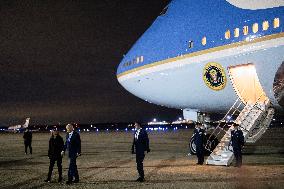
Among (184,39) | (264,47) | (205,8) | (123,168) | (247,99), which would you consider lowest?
(123,168)

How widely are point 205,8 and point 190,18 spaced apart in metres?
0.97

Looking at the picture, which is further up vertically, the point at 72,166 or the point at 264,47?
the point at 264,47

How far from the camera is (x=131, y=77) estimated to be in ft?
70.7

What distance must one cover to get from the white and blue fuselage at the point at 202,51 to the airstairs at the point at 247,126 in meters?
0.64

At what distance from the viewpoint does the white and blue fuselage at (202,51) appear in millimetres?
14000

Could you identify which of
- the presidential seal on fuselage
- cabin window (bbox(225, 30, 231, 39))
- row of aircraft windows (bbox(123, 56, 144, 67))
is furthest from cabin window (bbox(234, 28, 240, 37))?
row of aircraft windows (bbox(123, 56, 144, 67))

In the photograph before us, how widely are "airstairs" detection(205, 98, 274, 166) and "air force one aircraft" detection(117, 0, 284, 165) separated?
0.12ft

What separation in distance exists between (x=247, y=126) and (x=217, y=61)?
2956 millimetres

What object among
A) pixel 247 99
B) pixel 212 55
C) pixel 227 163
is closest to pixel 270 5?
pixel 212 55

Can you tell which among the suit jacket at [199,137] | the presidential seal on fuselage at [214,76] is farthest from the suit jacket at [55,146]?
the presidential seal on fuselage at [214,76]

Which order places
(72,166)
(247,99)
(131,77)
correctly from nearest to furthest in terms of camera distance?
(72,166)
(247,99)
(131,77)

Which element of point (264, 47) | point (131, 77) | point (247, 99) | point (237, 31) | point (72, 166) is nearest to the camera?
point (72, 166)

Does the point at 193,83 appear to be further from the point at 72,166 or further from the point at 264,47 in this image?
the point at 72,166

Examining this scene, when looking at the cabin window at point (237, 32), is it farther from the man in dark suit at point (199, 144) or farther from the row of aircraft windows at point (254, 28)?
the man in dark suit at point (199, 144)
